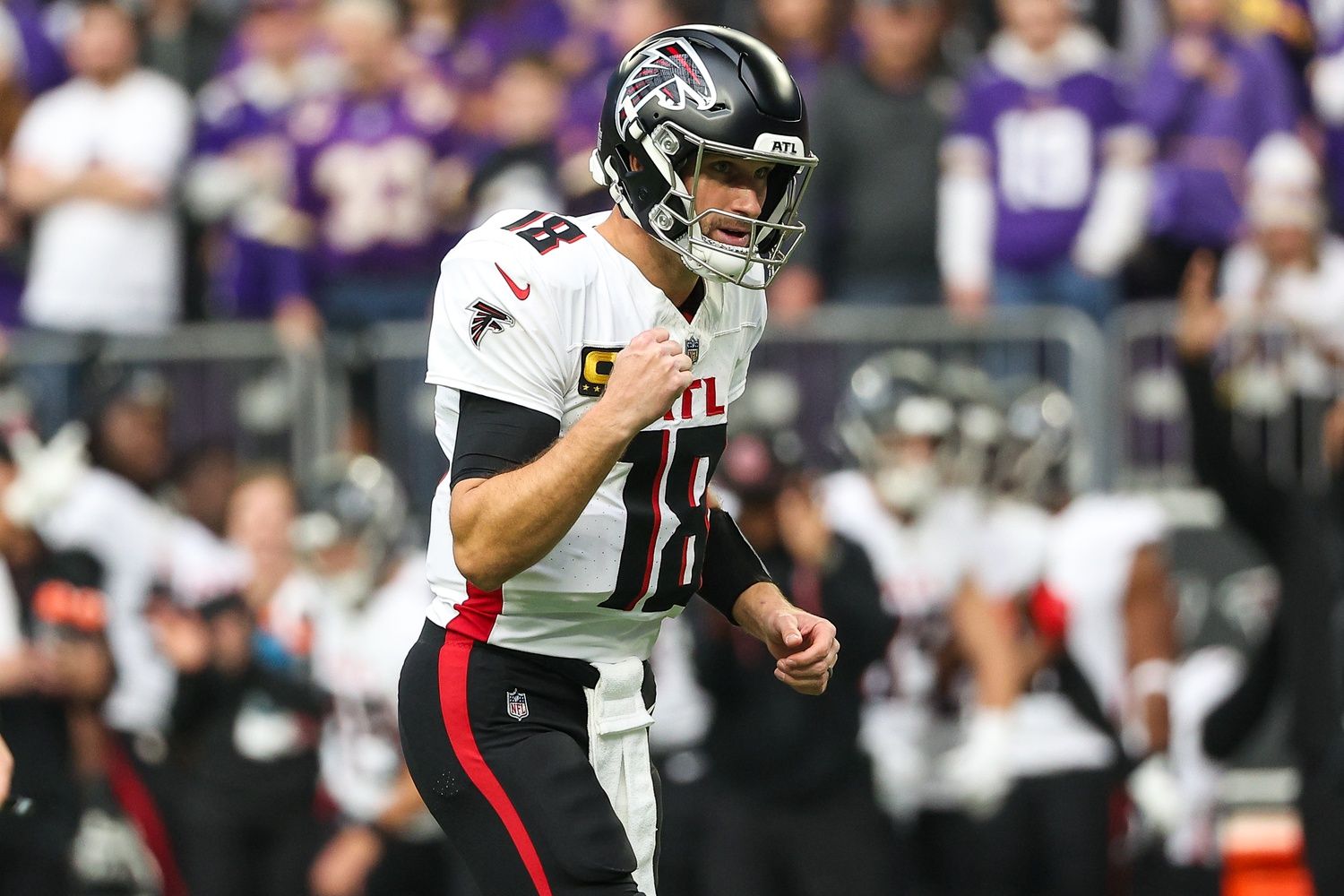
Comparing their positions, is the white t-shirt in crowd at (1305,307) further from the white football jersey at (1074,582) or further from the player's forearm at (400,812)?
the player's forearm at (400,812)

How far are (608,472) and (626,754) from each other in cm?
71

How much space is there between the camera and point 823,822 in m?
7.62

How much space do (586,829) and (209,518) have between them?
18.0ft

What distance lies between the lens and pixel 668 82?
4.10 meters

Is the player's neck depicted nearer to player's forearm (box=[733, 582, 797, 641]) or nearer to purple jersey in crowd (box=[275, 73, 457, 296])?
player's forearm (box=[733, 582, 797, 641])

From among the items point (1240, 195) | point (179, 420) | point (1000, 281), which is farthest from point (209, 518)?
point (1240, 195)

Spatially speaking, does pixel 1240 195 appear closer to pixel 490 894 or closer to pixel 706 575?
pixel 706 575

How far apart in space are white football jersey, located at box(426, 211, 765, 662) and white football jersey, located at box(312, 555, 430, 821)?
391 cm

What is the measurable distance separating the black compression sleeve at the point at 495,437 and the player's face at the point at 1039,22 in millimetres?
5610

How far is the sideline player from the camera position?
3.93m

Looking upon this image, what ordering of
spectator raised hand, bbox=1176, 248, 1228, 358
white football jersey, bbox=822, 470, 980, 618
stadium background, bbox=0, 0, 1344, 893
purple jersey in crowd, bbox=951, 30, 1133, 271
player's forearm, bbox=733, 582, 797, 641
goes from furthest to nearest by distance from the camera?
purple jersey in crowd, bbox=951, 30, 1133, 271
stadium background, bbox=0, 0, 1344, 893
white football jersey, bbox=822, 470, 980, 618
spectator raised hand, bbox=1176, 248, 1228, 358
player's forearm, bbox=733, 582, 797, 641

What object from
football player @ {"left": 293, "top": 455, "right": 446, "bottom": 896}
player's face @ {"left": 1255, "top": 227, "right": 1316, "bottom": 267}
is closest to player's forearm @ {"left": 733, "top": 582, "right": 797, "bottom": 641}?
football player @ {"left": 293, "top": 455, "right": 446, "bottom": 896}

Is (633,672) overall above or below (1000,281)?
below

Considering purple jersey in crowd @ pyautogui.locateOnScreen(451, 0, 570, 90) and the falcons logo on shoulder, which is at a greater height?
purple jersey in crowd @ pyautogui.locateOnScreen(451, 0, 570, 90)
